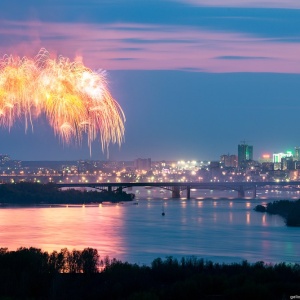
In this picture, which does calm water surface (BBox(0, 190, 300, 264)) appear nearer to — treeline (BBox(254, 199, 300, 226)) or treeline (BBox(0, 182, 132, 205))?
treeline (BBox(254, 199, 300, 226))

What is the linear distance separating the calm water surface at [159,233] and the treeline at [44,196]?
531 inches

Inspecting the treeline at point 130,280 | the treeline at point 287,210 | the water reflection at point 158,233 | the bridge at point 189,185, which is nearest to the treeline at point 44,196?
the bridge at point 189,185

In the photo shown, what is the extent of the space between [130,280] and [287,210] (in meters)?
34.4

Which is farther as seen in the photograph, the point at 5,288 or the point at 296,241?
the point at 296,241

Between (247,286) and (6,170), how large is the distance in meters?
83.8

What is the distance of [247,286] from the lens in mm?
17094

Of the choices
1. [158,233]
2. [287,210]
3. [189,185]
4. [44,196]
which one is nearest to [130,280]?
[158,233]

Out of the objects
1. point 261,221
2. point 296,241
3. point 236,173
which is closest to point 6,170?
point 236,173

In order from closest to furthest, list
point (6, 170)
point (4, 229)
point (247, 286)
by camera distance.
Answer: point (247, 286) < point (4, 229) < point (6, 170)

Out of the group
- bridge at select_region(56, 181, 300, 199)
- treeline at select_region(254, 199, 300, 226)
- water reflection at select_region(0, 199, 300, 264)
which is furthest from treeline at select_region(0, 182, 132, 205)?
treeline at select_region(254, 199, 300, 226)

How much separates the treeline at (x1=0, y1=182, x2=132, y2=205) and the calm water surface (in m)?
13.5

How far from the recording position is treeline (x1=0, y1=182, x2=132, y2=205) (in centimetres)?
6894

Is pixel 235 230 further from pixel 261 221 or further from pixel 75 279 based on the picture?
pixel 75 279

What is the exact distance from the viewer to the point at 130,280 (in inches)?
723
